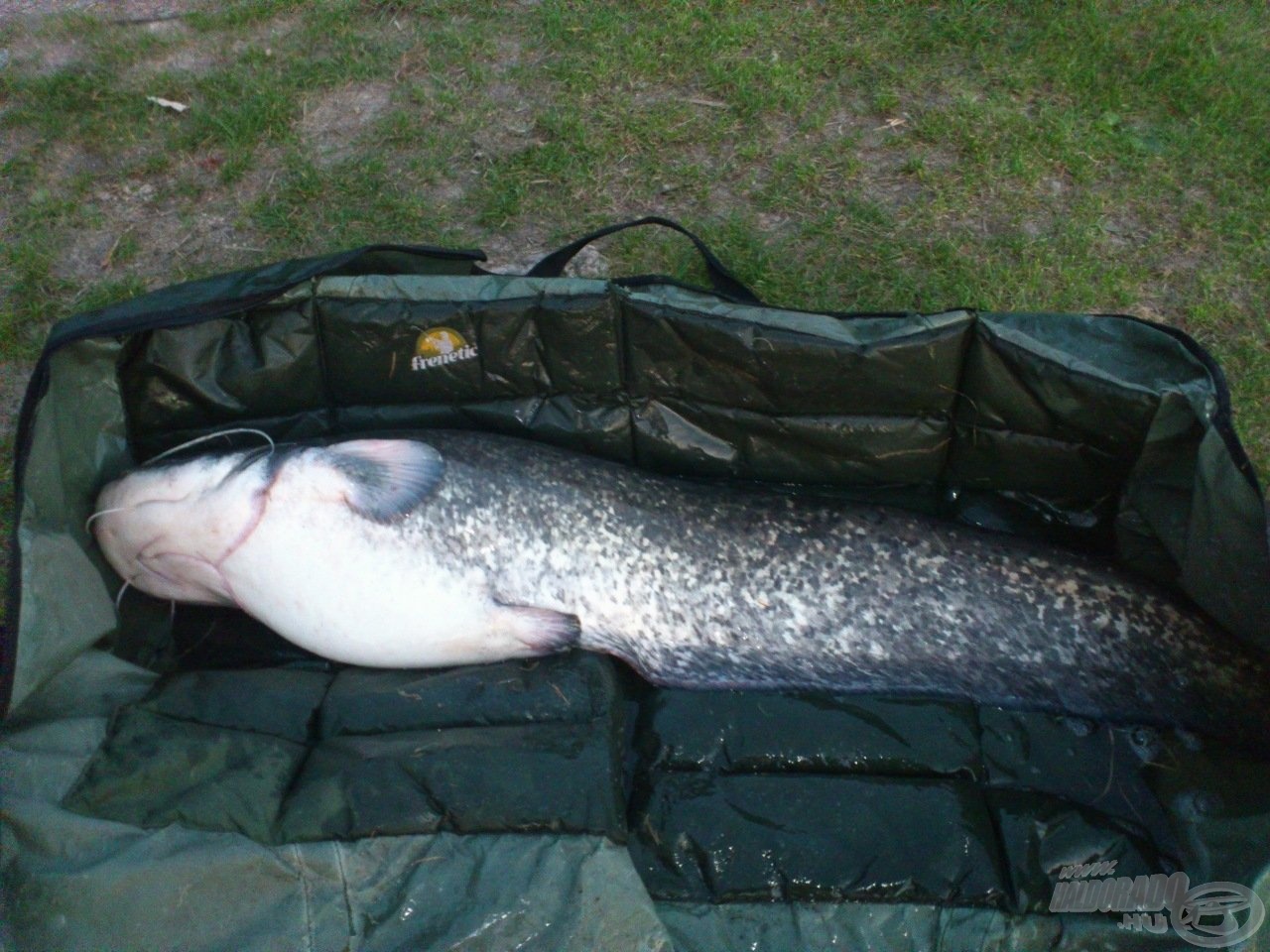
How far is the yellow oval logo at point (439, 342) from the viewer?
3.06m

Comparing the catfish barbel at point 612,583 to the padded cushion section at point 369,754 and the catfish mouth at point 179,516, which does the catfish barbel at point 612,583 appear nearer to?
the catfish mouth at point 179,516

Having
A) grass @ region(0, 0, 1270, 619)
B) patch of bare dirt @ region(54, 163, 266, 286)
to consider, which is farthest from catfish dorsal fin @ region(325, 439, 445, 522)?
patch of bare dirt @ region(54, 163, 266, 286)

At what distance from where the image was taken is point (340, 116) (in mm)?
4793

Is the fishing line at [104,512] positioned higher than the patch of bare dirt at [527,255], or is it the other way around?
the patch of bare dirt at [527,255]

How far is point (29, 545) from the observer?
2646mm

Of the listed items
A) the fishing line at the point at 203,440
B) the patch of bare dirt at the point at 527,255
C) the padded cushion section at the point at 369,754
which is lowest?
the padded cushion section at the point at 369,754

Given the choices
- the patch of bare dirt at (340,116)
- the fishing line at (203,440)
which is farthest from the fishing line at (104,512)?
the patch of bare dirt at (340,116)

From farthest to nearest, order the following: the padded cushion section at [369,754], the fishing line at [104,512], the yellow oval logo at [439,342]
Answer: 1. the yellow oval logo at [439,342]
2. the fishing line at [104,512]
3. the padded cushion section at [369,754]

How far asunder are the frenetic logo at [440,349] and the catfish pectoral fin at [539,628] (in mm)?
784

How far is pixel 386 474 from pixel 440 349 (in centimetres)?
42

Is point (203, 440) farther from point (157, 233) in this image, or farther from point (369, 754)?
point (157, 233)

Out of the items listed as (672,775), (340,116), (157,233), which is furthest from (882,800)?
(340,116)

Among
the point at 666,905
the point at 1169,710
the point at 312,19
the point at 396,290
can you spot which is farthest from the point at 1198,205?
the point at 312,19

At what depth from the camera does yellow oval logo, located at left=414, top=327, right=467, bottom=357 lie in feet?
10.0
